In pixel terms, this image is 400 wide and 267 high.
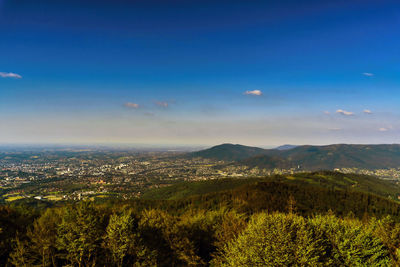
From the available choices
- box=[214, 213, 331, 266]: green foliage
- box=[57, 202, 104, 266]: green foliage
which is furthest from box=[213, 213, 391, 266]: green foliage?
box=[57, 202, 104, 266]: green foliage

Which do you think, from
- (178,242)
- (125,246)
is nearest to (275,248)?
(178,242)

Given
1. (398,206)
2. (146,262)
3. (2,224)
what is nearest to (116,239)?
(146,262)

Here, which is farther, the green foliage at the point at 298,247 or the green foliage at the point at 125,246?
the green foliage at the point at 125,246

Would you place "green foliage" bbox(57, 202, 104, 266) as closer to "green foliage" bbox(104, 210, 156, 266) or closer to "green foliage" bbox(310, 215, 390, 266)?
"green foliage" bbox(104, 210, 156, 266)

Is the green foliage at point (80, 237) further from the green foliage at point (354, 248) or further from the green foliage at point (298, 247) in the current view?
the green foliage at point (354, 248)

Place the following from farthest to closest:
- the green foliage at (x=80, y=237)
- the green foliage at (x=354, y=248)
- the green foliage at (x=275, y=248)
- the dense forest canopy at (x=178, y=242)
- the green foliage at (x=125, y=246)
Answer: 1. the green foliage at (x=125, y=246)
2. the green foliage at (x=80, y=237)
3. the green foliage at (x=354, y=248)
4. the dense forest canopy at (x=178, y=242)
5. the green foliage at (x=275, y=248)

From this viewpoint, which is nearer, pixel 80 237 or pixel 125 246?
pixel 80 237

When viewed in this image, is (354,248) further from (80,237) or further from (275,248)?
(80,237)

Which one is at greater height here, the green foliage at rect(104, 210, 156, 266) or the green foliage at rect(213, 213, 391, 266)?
the green foliage at rect(213, 213, 391, 266)

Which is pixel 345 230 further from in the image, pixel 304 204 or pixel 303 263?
pixel 304 204

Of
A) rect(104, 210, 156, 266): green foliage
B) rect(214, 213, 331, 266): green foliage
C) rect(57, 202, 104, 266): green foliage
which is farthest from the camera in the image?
rect(104, 210, 156, 266): green foliage

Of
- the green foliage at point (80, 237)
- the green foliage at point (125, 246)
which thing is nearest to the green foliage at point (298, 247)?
the green foliage at point (125, 246)
